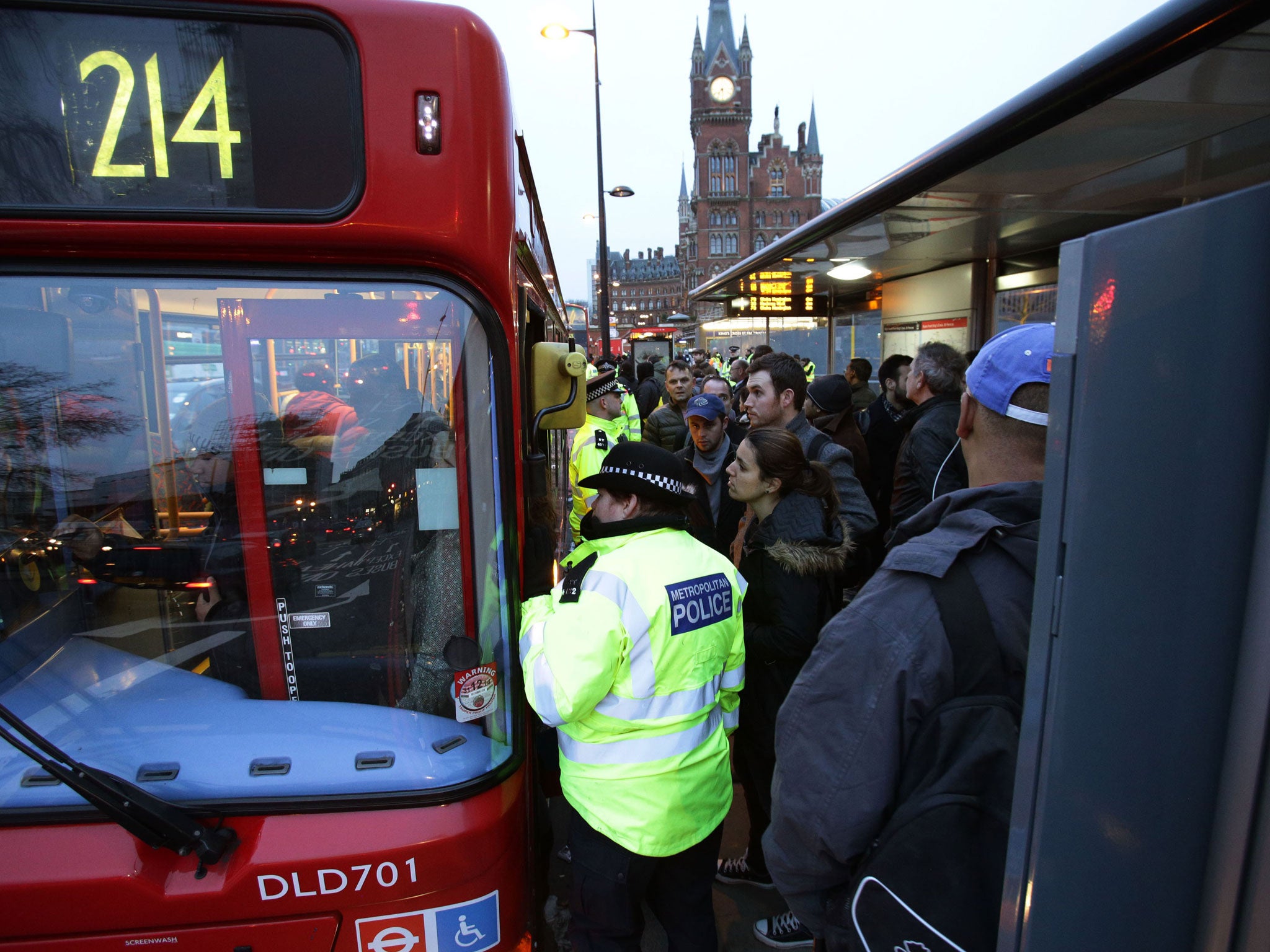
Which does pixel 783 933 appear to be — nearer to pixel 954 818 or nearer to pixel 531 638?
pixel 531 638

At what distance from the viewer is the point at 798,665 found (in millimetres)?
2781

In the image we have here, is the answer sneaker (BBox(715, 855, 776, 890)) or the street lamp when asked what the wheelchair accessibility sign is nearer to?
sneaker (BBox(715, 855, 776, 890))

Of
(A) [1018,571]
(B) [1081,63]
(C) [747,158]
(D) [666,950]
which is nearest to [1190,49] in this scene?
(B) [1081,63]

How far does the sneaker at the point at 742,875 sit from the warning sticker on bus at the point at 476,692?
2.05 meters

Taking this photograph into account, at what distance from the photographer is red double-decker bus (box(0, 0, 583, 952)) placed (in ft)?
4.69

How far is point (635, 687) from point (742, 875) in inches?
75.7

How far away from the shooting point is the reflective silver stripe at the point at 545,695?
5.74ft

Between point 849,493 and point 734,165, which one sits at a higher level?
Answer: point 734,165

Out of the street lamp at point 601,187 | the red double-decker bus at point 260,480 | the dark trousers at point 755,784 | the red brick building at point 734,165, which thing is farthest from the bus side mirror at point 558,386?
the red brick building at point 734,165

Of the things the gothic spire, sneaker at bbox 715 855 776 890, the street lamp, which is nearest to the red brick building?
the gothic spire

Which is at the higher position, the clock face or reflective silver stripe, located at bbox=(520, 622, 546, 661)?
the clock face

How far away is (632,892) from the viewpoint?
80.0 inches

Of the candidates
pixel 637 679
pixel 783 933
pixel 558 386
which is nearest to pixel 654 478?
pixel 558 386

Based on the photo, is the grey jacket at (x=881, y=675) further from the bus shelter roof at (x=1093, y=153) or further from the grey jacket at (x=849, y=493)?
the grey jacket at (x=849, y=493)
